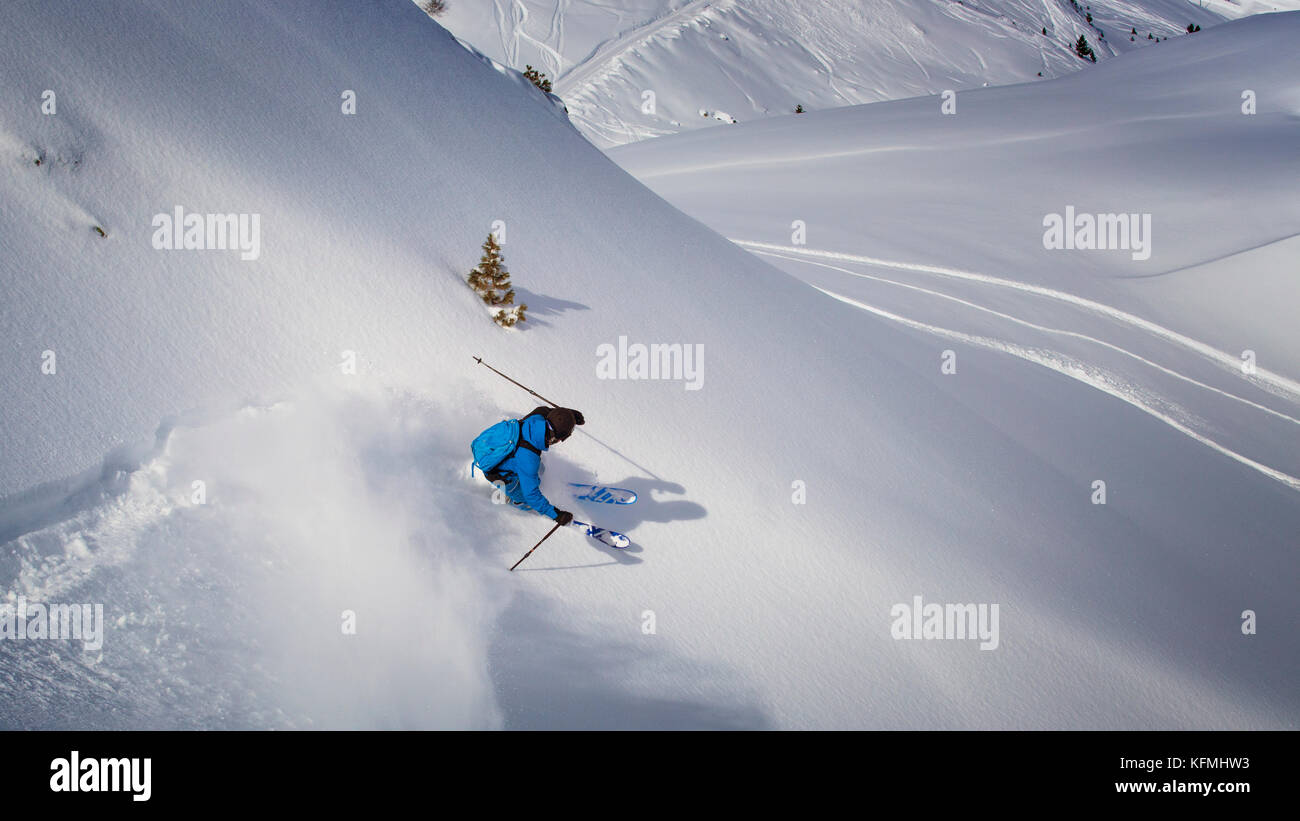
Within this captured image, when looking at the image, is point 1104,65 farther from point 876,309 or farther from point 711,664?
point 711,664

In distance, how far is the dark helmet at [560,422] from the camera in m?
4.78

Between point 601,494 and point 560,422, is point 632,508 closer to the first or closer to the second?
point 601,494

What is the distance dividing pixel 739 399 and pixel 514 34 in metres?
40.9

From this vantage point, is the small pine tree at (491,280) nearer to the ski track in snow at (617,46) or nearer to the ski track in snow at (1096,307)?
the ski track in snow at (1096,307)

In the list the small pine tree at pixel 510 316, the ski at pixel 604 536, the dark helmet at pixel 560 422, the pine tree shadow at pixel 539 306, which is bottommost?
the ski at pixel 604 536

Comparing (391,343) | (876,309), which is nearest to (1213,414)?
(876,309)

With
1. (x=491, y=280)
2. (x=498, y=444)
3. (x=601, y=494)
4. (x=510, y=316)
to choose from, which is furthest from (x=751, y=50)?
(x=498, y=444)

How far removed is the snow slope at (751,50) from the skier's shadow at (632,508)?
32.5m

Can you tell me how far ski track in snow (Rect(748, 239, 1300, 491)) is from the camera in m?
8.55

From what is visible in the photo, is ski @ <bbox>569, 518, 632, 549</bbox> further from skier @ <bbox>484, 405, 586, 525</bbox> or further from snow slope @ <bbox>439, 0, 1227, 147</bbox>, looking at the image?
snow slope @ <bbox>439, 0, 1227, 147</bbox>

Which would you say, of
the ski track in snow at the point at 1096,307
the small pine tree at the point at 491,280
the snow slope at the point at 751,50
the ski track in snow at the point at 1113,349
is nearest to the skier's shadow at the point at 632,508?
the small pine tree at the point at 491,280

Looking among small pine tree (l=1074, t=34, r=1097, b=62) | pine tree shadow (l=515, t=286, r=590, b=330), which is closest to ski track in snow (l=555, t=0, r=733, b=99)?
small pine tree (l=1074, t=34, r=1097, b=62)

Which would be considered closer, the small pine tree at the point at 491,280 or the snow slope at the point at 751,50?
the small pine tree at the point at 491,280

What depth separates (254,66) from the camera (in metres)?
6.02
